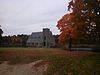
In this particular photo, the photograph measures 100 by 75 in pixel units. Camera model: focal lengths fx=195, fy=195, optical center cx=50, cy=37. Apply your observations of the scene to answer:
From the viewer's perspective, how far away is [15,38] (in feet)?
326

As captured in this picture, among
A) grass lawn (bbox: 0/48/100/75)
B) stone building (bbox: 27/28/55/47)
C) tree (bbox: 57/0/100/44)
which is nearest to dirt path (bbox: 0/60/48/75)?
grass lawn (bbox: 0/48/100/75)

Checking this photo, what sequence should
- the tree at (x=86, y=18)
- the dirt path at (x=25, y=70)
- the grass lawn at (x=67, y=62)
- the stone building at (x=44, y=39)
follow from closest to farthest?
1. the grass lawn at (x=67, y=62)
2. the dirt path at (x=25, y=70)
3. the tree at (x=86, y=18)
4. the stone building at (x=44, y=39)

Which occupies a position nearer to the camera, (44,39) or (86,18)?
(86,18)

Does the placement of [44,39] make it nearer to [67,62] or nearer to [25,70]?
[67,62]

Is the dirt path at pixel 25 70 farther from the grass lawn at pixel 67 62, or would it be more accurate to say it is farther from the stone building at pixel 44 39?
the stone building at pixel 44 39

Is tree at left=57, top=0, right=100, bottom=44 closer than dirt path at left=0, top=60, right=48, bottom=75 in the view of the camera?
No

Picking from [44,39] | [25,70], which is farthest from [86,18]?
[44,39]

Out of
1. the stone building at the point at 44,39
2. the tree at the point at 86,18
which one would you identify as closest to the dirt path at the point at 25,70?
the tree at the point at 86,18

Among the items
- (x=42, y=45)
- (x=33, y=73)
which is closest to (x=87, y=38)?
(x=33, y=73)

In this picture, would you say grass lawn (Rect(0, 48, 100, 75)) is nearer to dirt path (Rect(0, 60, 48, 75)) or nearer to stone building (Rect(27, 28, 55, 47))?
dirt path (Rect(0, 60, 48, 75))

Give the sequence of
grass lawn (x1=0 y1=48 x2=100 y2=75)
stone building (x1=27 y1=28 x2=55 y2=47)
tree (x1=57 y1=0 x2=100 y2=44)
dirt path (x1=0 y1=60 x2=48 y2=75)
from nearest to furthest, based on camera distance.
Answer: grass lawn (x1=0 y1=48 x2=100 y2=75)
dirt path (x1=0 y1=60 x2=48 y2=75)
tree (x1=57 y1=0 x2=100 y2=44)
stone building (x1=27 y1=28 x2=55 y2=47)

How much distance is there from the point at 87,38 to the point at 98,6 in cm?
510

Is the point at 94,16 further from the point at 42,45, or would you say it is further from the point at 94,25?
the point at 42,45

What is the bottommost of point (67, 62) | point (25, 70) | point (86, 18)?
point (25, 70)
